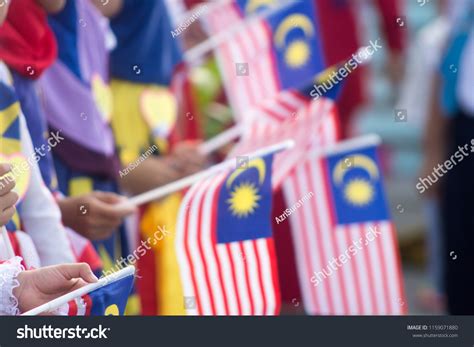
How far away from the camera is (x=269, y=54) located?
326 cm

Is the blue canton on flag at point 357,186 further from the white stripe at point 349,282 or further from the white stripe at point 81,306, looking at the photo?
the white stripe at point 81,306

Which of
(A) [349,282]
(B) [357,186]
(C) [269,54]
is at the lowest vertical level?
(A) [349,282]

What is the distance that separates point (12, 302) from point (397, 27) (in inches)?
127

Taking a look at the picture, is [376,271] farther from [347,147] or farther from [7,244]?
[7,244]

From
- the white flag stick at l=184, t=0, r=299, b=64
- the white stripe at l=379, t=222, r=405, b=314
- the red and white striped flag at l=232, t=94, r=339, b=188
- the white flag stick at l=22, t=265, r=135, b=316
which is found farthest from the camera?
the white flag stick at l=184, t=0, r=299, b=64

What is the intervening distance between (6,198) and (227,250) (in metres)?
0.56

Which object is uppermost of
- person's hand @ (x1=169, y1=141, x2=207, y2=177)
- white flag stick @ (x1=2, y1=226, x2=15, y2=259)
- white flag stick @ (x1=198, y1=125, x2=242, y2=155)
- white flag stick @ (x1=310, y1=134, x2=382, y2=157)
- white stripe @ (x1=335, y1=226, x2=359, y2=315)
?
white flag stick @ (x1=198, y1=125, x2=242, y2=155)

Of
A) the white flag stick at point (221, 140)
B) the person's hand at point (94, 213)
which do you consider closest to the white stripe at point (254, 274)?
the person's hand at point (94, 213)

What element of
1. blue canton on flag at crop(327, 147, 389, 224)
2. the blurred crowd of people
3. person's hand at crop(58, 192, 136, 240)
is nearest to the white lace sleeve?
the blurred crowd of people

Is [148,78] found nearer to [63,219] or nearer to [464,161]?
[63,219]

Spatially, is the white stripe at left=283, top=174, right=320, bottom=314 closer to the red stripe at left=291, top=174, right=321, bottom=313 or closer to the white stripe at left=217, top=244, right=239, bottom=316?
the red stripe at left=291, top=174, right=321, bottom=313

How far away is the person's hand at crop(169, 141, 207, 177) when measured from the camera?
3.01 m

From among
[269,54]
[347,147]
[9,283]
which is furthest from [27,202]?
[269,54]

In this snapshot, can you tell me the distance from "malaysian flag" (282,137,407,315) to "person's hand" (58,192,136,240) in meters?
0.59
